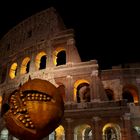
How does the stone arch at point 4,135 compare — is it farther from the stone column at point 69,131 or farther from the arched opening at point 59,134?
the stone column at point 69,131

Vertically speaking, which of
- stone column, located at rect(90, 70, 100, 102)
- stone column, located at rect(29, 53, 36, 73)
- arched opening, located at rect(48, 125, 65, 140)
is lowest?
arched opening, located at rect(48, 125, 65, 140)

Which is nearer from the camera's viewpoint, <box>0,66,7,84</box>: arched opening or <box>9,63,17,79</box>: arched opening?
<box>9,63,17,79</box>: arched opening

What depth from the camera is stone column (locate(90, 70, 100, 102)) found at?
70.7 feet

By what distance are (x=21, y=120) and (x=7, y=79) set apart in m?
22.4

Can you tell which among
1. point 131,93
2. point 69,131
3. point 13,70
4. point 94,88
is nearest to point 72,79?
point 94,88

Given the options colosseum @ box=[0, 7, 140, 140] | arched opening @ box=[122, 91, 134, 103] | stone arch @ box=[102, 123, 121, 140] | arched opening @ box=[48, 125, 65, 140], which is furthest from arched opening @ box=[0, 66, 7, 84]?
stone arch @ box=[102, 123, 121, 140]

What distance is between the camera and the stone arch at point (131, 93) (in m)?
25.1

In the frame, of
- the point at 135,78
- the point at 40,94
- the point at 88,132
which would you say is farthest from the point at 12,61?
the point at 40,94

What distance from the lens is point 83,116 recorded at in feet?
69.8

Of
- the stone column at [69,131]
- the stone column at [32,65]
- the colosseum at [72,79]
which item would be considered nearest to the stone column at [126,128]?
the colosseum at [72,79]

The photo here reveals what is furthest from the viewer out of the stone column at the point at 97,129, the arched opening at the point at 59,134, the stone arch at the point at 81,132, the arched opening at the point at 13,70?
the arched opening at the point at 13,70

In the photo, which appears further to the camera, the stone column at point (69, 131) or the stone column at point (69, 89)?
the stone column at point (69, 89)

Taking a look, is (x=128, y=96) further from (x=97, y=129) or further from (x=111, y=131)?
(x=97, y=129)

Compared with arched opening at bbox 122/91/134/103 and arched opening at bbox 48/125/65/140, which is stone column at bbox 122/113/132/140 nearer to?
arched opening at bbox 48/125/65/140
